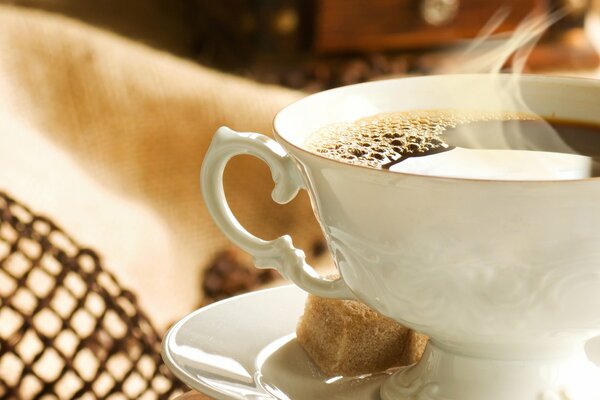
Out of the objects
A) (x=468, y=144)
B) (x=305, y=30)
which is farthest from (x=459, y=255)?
(x=305, y=30)

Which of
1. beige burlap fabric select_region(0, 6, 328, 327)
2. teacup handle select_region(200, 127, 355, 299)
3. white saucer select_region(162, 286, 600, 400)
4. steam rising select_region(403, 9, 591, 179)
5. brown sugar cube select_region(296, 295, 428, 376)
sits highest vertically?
steam rising select_region(403, 9, 591, 179)

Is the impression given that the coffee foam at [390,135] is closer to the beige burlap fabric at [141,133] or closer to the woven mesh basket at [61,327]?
the woven mesh basket at [61,327]

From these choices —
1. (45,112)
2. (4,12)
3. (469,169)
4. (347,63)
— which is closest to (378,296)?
(469,169)

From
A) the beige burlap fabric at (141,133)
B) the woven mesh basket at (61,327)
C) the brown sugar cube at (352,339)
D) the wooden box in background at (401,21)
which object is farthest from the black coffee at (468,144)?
the wooden box in background at (401,21)

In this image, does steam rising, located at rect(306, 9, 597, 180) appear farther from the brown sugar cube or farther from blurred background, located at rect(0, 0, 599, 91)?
blurred background, located at rect(0, 0, 599, 91)

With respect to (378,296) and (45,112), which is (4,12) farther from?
(378,296)

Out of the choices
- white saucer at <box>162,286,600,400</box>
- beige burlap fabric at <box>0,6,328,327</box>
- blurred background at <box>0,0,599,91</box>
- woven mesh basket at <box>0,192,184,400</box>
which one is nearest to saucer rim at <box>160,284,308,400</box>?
white saucer at <box>162,286,600,400</box>

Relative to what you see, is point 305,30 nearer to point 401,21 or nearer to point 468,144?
point 401,21
